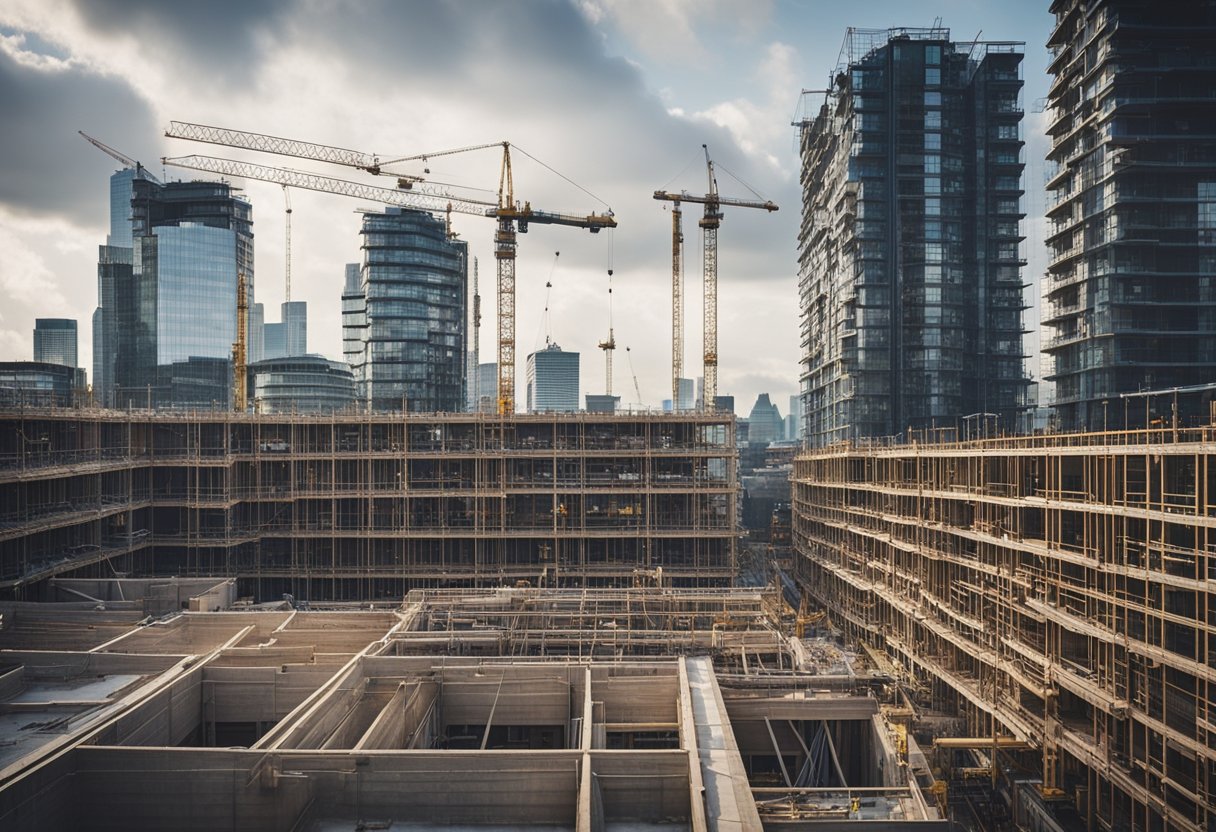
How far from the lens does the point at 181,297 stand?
131625 millimetres

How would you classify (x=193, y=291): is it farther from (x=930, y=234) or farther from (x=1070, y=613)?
(x=1070, y=613)

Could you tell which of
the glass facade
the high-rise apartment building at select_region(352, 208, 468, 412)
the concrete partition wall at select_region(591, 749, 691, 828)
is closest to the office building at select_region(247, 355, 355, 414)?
the high-rise apartment building at select_region(352, 208, 468, 412)

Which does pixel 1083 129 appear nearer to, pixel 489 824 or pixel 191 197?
pixel 489 824

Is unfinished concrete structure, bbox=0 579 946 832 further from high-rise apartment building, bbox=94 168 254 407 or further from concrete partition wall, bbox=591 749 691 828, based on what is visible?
high-rise apartment building, bbox=94 168 254 407

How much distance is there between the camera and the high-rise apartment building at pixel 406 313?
306ft

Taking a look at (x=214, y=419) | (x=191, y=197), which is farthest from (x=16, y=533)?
(x=191, y=197)

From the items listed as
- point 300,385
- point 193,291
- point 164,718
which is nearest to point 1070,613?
point 164,718

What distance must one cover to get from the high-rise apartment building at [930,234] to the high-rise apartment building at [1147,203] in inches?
498

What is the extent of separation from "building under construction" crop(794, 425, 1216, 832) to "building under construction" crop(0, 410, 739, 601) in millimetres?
13582

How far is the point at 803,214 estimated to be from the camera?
291ft

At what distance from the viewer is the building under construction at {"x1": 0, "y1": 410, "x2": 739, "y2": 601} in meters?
47.4

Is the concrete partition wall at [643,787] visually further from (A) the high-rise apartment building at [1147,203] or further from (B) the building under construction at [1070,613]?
(A) the high-rise apartment building at [1147,203]

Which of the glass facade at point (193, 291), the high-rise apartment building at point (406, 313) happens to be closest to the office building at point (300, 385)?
the high-rise apartment building at point (406, 313)

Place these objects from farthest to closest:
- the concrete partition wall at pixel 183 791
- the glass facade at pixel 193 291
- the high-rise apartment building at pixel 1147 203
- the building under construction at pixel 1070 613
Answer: the glass facade at pixel 193 291
the high-rise apartment building at pixel 1147 203
the building under construction at pixel 1070 613
the concrete partition wall at pixel 183 791
